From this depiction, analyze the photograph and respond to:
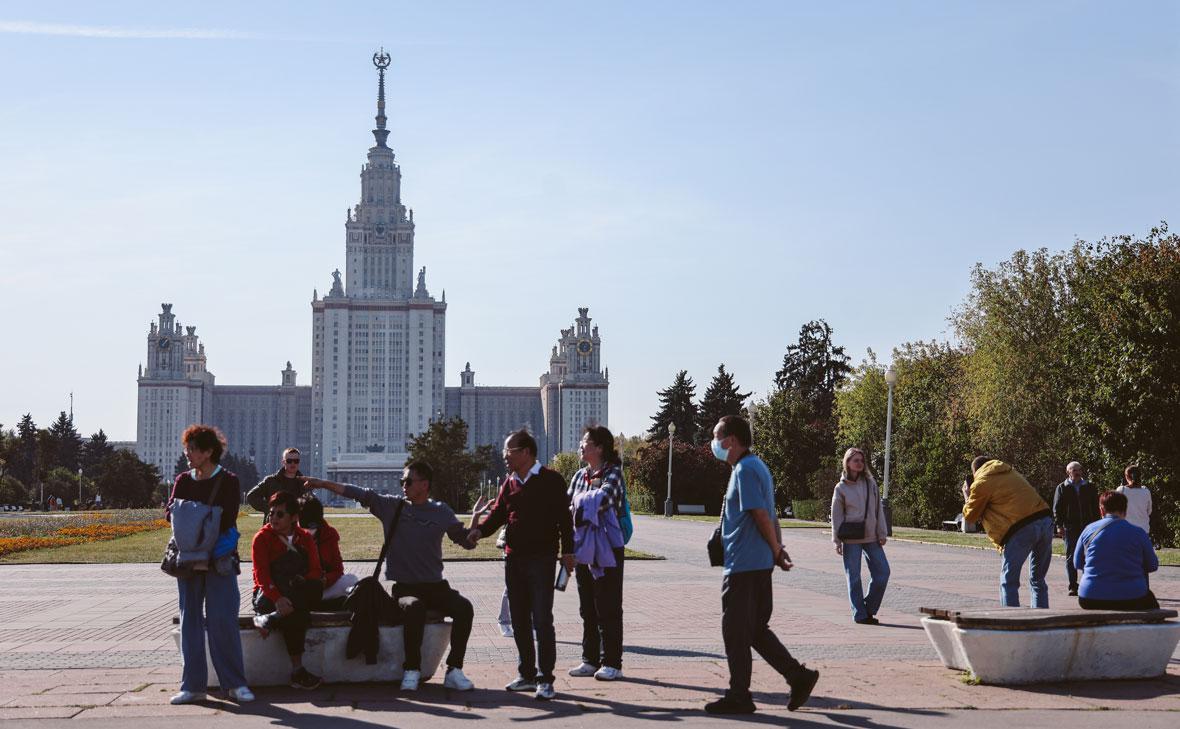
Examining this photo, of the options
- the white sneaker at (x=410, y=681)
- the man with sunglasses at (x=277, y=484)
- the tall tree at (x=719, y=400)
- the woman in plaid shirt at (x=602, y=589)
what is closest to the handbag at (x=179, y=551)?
the white sneaker at (x=410, y=681)

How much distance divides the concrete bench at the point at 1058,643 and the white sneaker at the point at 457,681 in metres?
3.58

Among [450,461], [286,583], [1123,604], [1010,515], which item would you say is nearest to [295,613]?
[286,583]

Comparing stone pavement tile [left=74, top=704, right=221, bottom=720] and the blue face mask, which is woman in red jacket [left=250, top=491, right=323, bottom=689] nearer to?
stone pavement tile [left=74, top=704, right=221, bottom=720]

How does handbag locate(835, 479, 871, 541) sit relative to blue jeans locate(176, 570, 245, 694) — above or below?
above

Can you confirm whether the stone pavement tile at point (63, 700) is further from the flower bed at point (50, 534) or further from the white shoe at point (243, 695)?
the flower bed at point (50, 534)

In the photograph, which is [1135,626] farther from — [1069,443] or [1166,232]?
[1069,443]

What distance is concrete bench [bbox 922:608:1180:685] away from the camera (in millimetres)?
9461

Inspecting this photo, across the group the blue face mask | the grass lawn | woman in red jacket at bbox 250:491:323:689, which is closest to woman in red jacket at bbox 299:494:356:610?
woman in red jacket at bbox 250:491:323:689

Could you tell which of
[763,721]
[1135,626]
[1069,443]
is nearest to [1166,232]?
[1069,443]

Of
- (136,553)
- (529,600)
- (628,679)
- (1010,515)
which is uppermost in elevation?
(1010,515)

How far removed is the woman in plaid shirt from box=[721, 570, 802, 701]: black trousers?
1407 millimetres

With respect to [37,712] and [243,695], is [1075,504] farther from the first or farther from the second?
[37,712]

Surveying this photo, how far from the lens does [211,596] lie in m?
9.08

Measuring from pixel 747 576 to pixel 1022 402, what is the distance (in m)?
43.6
